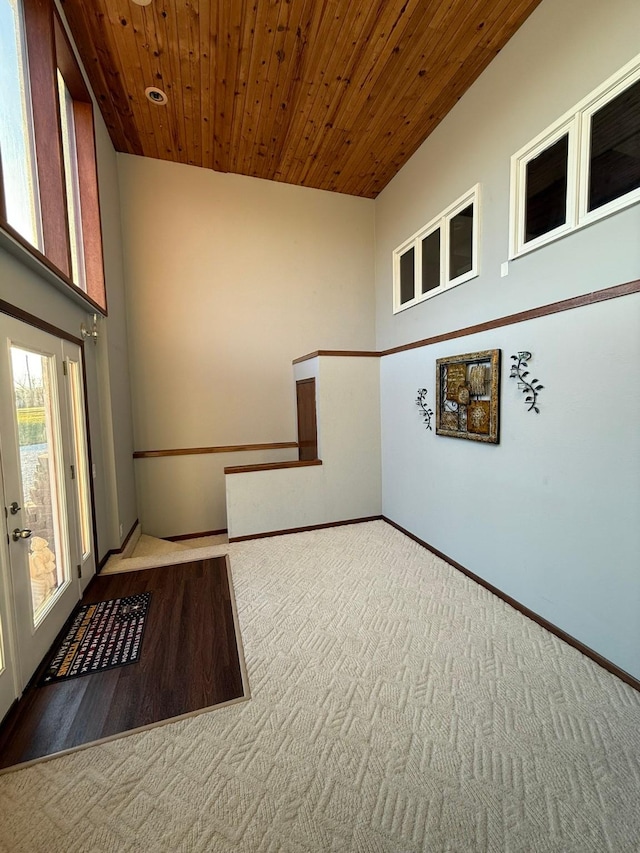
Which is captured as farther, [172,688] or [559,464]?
[559,464]

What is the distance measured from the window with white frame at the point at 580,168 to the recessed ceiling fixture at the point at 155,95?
310cm

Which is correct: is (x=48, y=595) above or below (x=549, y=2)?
below

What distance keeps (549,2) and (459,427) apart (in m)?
2.89

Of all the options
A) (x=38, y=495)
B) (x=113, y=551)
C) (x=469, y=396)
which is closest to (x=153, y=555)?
(x=113, y=551)

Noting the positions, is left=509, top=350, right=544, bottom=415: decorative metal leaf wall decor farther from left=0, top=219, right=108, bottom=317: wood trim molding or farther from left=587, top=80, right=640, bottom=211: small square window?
left=0, top=219, right=108, bottom=317: wood trim molding

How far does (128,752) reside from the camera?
1536 millimetres

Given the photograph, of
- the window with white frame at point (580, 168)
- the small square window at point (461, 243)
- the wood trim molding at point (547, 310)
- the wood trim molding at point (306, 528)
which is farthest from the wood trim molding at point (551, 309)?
the wood trim molding at point (306, 528)

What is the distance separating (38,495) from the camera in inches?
85.8

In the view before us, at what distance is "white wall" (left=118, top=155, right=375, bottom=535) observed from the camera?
429cm

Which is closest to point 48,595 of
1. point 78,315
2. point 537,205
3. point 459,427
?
point 78,315

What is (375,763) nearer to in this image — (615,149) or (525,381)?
(525,381)

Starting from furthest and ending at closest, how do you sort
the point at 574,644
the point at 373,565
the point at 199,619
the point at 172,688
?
the point at 373,565, the point at 199,619, the point at 574,644, the point at 172,688

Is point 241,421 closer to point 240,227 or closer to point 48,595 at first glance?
point 240,227

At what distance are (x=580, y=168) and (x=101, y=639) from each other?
13.7 ft
